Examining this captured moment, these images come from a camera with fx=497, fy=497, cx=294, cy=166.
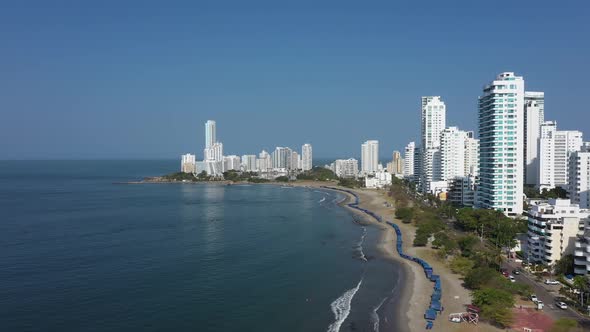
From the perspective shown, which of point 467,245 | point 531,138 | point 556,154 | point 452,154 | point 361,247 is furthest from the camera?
point 531,138

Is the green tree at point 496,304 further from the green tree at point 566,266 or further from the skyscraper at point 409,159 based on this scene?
the skyscraper at point 409,159

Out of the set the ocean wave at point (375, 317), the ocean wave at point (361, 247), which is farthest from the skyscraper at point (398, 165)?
the ocean wave at point (375, 317)

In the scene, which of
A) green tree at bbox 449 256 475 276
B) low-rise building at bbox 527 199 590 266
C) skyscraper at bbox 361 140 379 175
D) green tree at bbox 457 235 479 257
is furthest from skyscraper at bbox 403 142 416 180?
green tree at bbox 449 256 475 276

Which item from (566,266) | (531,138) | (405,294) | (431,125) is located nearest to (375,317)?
(405,294)

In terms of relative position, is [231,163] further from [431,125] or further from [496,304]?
[496,304]

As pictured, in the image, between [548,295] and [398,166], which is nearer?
[548,295]

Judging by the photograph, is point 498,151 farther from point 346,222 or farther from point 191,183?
point 191,183

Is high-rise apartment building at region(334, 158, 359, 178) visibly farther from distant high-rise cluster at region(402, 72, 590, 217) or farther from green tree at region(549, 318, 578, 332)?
green tree at region(549, 318, 578, 332)
